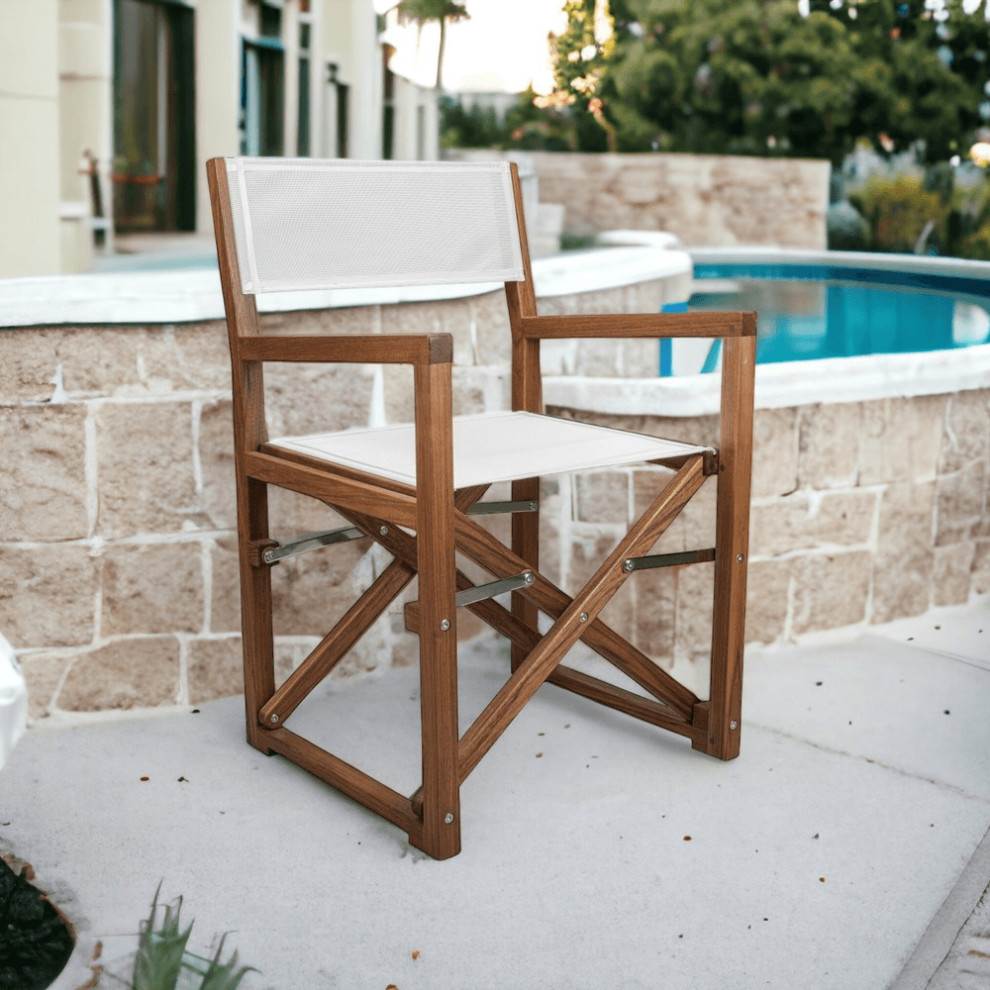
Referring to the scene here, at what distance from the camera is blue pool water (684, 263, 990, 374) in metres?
7.15

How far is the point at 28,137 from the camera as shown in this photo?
14.2 ft

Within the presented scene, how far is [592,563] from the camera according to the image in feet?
7.71

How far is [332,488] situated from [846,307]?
825 centimetres

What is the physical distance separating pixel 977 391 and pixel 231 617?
1612 millimetres

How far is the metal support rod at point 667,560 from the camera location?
1804 millimetres

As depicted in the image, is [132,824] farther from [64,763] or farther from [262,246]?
[262,246]

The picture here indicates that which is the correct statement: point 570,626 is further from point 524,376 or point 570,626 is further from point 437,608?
point 524,376

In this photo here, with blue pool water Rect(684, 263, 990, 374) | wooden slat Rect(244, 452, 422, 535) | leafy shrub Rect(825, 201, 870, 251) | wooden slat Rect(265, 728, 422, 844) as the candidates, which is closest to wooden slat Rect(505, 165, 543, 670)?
wooden slat Rect(265, 728, 422, 844)

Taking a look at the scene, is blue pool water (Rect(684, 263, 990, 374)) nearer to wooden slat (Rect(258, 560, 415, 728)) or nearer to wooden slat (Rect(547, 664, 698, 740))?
wooden slat (Rect(547, 664, 698, 740))

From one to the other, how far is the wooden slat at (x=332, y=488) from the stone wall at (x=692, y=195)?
37.2 feet

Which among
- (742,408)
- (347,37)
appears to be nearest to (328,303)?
(742,408)

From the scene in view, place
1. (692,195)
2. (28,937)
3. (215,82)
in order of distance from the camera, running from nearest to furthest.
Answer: (28,937), (215,82), (692,195)

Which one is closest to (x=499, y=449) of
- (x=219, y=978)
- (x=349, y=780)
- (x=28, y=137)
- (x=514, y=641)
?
(x=514, y=641)

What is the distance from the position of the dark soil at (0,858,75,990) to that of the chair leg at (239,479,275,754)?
1.54 feet
